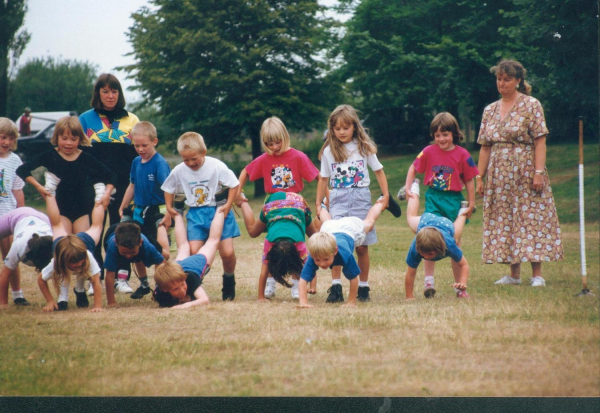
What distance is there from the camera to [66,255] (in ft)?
19.3

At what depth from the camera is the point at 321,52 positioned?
26.6 metres

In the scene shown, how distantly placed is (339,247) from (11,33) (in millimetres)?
3101

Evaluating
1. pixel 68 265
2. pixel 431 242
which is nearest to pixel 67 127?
pixel 68 265

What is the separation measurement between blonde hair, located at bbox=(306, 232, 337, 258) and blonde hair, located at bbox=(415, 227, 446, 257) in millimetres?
730

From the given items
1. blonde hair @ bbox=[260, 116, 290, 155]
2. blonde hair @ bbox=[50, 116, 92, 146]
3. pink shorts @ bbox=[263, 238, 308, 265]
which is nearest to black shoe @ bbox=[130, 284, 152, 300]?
pink shorts @ bbox=[263, 238, 308, 265]

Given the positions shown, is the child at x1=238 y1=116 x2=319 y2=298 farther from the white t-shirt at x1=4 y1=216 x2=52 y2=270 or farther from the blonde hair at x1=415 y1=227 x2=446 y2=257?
the white t-shirt at x1=4 y1=216 x2=52 y2=270

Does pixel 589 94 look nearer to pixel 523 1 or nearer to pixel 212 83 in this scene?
pixel 523 1

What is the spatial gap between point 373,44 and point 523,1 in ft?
66.6

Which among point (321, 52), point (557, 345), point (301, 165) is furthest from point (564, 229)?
point (321, 52)

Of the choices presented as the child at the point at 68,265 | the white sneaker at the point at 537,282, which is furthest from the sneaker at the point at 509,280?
the child at the point at 68,265

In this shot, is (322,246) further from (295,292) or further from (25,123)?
(25,123)

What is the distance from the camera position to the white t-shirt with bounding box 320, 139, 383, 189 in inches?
262

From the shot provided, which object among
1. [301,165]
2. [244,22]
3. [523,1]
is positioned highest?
[244,22]

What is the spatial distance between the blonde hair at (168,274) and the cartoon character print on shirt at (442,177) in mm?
2485
